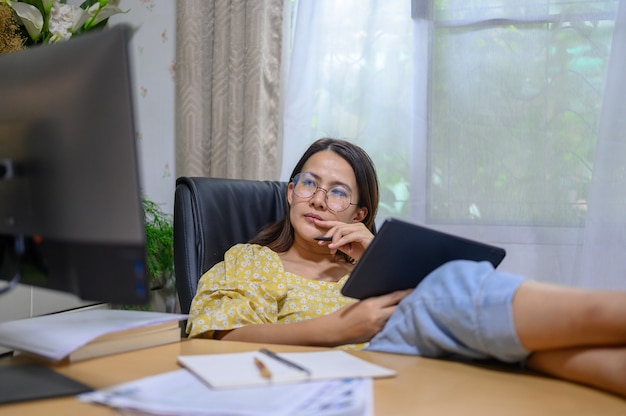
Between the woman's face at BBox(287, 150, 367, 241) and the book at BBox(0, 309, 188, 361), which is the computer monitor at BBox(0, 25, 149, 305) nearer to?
the book at BBox(0, 309, 188, 361)

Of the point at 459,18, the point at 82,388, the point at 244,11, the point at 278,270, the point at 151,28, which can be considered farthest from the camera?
the point at 151,28

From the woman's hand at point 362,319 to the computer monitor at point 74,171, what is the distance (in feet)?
1.64

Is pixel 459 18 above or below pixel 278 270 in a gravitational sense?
above

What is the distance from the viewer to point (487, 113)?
2.12 metres

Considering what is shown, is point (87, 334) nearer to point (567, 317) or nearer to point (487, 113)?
point (567, 317)

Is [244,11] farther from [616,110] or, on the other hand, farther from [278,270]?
[616,110]

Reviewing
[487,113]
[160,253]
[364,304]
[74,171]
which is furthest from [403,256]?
[160,253]

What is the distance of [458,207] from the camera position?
2164 millimetres

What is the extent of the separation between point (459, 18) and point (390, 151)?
20.1 inches

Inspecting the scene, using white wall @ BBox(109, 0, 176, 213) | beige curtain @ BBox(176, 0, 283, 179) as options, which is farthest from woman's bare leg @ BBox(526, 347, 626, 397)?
white wall @ BBox(109, 0, 176, 213)

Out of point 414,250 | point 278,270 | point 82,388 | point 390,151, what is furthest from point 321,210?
point 82,388

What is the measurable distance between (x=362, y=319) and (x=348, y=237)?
15.3 inches

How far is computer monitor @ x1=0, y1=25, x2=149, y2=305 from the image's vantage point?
0.68 metres

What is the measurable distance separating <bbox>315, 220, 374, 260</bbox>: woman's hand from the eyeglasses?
55 mm
